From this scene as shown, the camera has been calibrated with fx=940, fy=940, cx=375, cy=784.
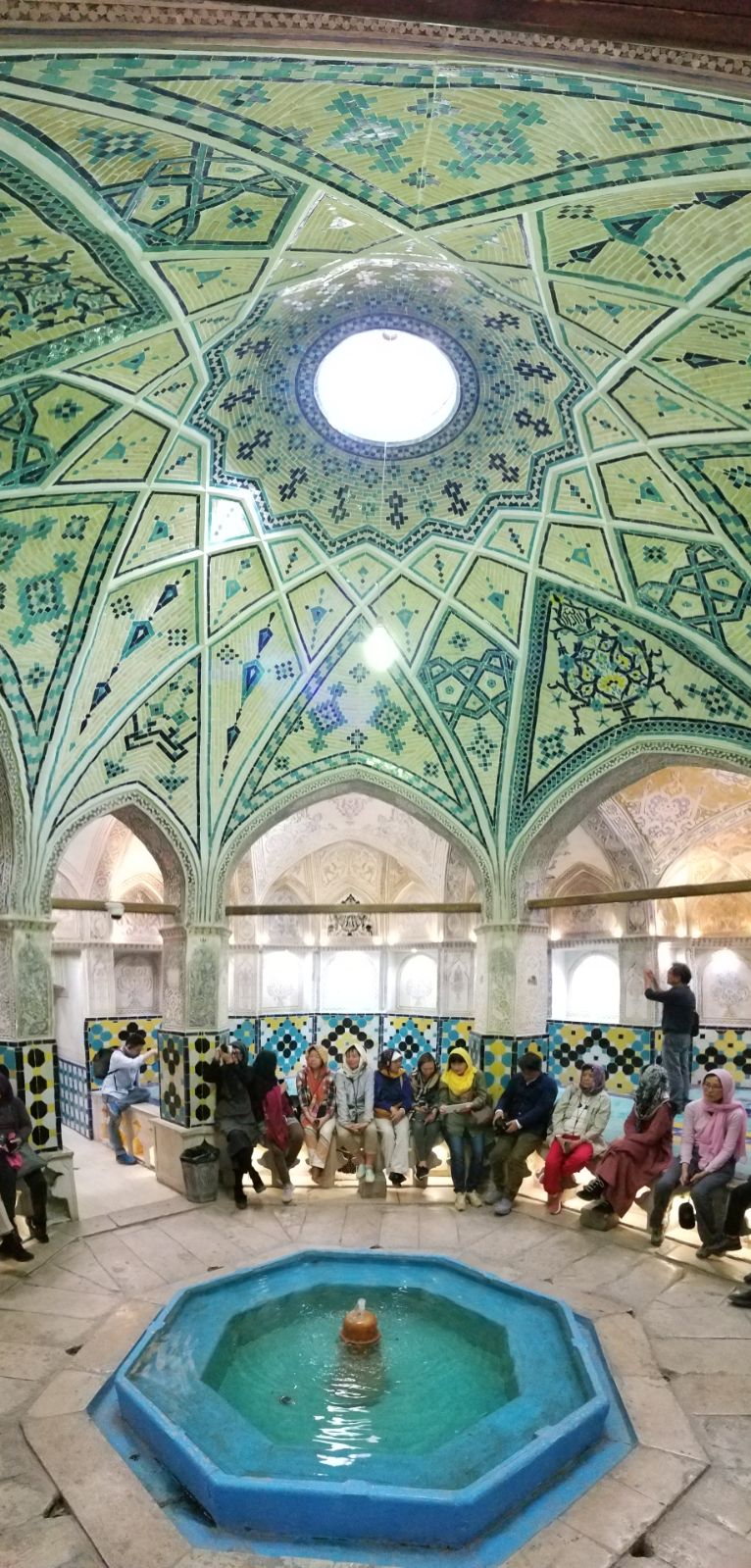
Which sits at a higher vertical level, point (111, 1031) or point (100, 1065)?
point (111, 1031)

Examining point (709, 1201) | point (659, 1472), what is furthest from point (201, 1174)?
point (659, 1472)

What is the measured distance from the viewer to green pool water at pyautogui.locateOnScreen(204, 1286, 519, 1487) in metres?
4.07

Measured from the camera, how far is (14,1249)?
653 centimetres

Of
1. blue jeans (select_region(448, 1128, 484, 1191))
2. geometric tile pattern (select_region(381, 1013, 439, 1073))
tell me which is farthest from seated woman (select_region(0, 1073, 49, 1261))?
geometric tile pattern (select_region(381, 1013, 439, 1073))

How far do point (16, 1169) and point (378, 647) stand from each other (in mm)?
5222

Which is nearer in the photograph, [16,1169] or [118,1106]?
Result: [16,1169]

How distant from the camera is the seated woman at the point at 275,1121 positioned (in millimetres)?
8195

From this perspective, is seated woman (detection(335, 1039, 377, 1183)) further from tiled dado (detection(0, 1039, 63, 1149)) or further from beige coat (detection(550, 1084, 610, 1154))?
tiled dado (detection(0, 1039, 63, 1149))

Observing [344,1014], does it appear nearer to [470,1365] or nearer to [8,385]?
[470,1365]

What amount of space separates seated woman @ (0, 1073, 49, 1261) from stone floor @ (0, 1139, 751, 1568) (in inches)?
7.1

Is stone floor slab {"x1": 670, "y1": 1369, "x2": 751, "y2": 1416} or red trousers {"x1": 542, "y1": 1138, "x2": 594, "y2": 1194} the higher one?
red trousers {"x1": 542, "y1": 1138, "x2": 594, "y2": 1194}

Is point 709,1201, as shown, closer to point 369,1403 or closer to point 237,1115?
point 369,1403

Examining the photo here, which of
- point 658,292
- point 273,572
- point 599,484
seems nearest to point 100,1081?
point 273,572

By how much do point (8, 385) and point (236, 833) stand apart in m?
4.84
